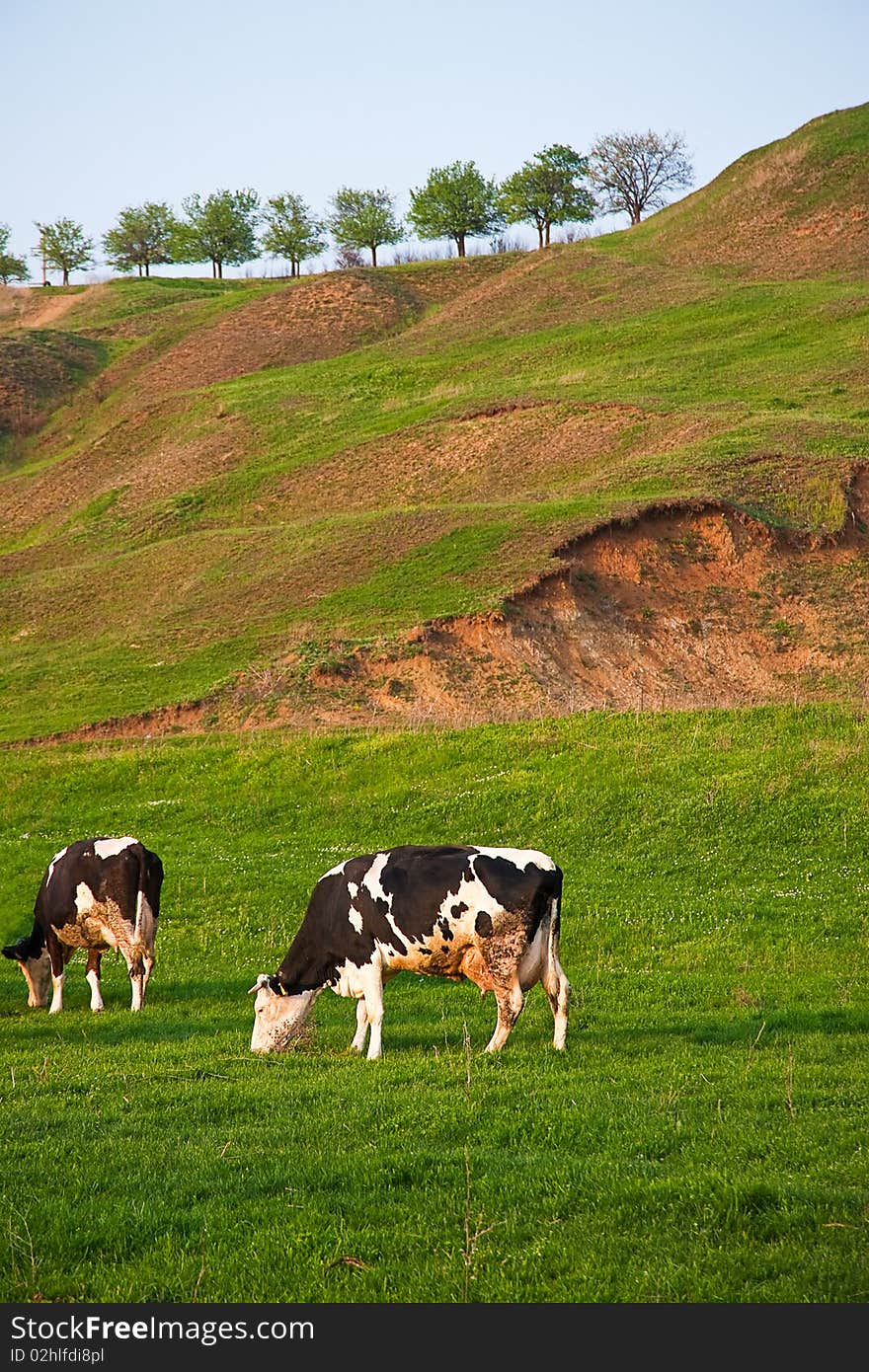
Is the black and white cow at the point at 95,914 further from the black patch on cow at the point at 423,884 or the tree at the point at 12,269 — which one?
the tree at the point at 12,269

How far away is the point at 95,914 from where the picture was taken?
61.7ft

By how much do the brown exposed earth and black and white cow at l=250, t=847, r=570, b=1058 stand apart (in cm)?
2108

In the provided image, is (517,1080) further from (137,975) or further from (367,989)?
(137,975)

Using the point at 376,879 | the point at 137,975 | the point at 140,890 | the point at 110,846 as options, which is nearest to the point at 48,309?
the point at 110,846

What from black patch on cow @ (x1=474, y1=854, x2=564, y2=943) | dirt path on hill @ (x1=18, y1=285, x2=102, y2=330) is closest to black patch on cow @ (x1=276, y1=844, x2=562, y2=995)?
black patch on cow @ (x1=474, y1=854, x2=564, y2=943)

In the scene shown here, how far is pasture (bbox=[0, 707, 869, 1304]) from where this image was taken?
7.81m

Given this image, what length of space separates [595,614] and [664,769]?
18.7m

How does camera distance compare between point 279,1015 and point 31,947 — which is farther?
point 31,947

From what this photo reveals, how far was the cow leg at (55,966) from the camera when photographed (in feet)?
61.4

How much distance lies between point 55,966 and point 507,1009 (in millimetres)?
8100

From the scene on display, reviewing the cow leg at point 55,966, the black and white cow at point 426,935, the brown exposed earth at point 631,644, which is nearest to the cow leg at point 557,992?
the black and white cow at point 426,935

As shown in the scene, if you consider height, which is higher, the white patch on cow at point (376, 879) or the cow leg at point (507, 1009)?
the white patch on cow at point (376, 879)

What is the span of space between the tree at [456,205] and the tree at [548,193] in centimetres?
188

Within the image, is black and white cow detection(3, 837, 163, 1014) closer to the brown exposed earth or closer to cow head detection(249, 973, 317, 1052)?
cow head detection(249, 973, 317, 1052)
